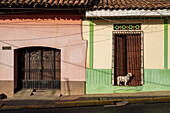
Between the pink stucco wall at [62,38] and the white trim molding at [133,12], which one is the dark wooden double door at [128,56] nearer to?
the white trim molding at [133,12]

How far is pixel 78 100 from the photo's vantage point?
827 centimetres

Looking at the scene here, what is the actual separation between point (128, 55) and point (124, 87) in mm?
1434

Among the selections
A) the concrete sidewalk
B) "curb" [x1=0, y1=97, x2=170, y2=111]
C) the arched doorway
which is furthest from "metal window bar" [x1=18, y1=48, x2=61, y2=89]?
"curb" [x1=0, y1=97, x2=170, y2=111]

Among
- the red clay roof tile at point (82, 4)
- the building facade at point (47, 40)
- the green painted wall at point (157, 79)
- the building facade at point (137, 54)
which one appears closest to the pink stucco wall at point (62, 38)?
the building facade at point (47, 40)

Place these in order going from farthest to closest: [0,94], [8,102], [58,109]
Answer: [0,94]
[8,102]
[58,109]

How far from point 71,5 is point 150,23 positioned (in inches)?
139

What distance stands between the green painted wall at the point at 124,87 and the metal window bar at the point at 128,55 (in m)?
0.27

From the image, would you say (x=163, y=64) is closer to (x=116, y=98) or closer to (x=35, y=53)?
(x=116, y=98)

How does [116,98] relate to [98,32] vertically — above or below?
below

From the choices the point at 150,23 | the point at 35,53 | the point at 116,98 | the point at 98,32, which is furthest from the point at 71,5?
the point at 116,98

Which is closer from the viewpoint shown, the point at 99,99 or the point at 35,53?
the point at 99,99

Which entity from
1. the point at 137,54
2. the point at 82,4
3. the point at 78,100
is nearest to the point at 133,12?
the point at 137,54

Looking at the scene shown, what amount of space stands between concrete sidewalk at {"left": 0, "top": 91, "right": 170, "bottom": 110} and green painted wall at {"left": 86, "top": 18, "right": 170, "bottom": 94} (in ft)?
0.99

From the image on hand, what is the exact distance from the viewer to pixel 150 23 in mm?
9227
